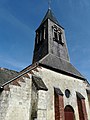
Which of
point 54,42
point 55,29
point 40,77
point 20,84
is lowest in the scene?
point 20,84

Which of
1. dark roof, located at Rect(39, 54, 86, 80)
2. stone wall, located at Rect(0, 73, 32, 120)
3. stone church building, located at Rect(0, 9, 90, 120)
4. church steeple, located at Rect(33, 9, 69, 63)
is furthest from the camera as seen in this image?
church steeple, located at Rect(33, 9, 69, 63)

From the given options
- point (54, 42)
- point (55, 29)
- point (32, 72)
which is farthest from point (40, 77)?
point (55, 29)

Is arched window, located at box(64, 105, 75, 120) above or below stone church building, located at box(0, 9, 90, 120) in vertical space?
below

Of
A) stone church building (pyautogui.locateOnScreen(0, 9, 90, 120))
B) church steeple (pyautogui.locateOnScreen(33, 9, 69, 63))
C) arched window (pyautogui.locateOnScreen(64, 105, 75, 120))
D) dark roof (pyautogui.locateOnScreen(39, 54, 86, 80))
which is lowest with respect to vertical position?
arched window (pyautogui.locateOnScreen(64, 105, 75, 120))

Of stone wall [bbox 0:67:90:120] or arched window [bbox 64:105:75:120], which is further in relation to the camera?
arched window [bbox 64:105:75:120]

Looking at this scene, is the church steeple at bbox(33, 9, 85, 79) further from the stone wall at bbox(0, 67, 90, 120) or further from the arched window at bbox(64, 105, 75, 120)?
the arched window at bbox(64, 105, 75, 120)

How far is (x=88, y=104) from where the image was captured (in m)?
12.6

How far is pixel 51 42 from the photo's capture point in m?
16.0

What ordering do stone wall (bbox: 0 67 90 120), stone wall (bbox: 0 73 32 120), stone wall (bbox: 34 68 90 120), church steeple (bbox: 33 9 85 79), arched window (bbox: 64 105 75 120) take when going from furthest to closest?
church steeple (bbox: 33 9 85 79) → arched window (bbox: 64 105 75 120) → stone wall (bbox: 34 68 90 120) → stone wall (bbox: 0 67 90 120) → stone wall (bbox: 0 73 32 120)

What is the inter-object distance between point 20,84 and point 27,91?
74cm

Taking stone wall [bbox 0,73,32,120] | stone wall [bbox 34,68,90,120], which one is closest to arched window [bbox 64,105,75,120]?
stone wall [bbox 34,68,90,120]

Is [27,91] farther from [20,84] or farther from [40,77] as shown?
[40,77]

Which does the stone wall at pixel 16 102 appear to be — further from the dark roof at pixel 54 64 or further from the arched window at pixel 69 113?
the arched window at pixel 69 113

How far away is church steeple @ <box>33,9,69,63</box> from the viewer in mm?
15445
